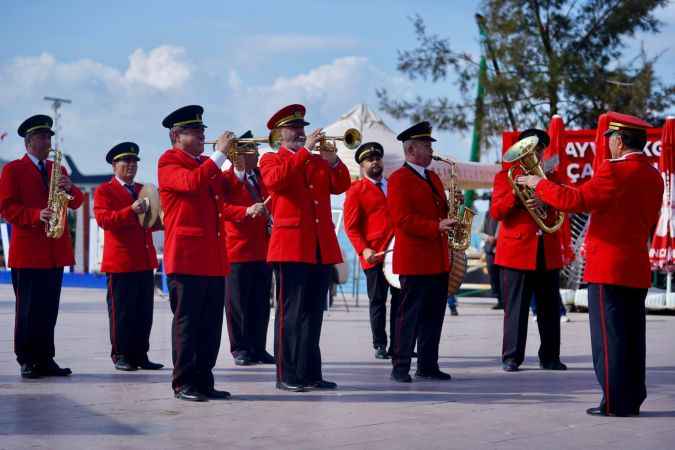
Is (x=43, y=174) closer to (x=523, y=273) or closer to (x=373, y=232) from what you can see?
(x=373, y=232)

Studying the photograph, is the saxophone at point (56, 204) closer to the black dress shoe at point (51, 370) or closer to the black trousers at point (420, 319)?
the black dress shoe at point (51, 370)

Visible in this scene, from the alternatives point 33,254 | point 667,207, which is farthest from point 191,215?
point 667,207

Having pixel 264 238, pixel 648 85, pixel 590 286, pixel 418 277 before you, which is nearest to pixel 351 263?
pixel 648 85

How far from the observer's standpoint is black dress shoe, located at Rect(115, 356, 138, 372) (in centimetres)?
1005

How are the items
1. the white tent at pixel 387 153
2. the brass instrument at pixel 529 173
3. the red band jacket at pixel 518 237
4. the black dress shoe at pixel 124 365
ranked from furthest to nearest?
1. the white tent at pixel 387 153
2. the red band jacket at pixel 518 237
3. the black dress shoe at pixel 124 365
4. the brass instrument at pixel 529 173

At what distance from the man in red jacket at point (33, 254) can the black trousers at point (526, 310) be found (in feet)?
12.7

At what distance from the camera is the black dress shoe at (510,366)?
1033 cm

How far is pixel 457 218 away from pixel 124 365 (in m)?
3.14

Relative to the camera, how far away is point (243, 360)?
35.1 ft

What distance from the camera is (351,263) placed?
23766mm

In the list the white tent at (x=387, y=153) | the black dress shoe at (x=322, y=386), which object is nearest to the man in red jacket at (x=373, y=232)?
the black dress shoe at (x=322, y=386)

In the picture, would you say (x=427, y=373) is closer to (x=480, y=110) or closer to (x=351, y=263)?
(x=351, y=263)

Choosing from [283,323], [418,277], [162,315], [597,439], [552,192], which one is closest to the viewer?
[597,439]

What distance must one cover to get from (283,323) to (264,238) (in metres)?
2.31
